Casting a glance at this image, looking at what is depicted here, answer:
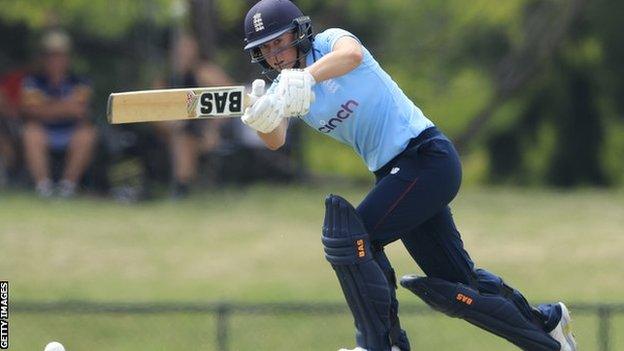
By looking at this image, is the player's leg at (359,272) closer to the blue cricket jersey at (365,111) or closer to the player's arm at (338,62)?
the blue cricket jersey at (365,111)

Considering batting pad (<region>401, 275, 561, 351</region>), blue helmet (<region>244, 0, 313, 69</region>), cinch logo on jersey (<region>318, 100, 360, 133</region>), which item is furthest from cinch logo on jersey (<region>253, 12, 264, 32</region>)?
batting pad (<region>401, 275, 561, 351</region>)

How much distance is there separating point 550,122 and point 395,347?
12084 mm

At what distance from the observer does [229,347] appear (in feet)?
32.8

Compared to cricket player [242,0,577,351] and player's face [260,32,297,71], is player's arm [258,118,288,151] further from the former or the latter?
player's face [260,32,297,71]

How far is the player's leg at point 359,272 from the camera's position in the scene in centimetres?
641

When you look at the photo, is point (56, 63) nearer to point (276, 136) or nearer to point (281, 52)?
point (276, 136)

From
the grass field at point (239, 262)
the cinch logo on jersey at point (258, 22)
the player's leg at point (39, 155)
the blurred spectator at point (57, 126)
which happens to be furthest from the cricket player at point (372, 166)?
the player's leg at point (39, 155)

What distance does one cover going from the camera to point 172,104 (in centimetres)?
617

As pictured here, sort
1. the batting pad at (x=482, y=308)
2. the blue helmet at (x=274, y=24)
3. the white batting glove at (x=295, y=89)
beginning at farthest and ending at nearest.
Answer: the batting pad at (x=482, y=308), the blue helmet at (x=274, y=24), the white batting glove at (x=295, y=89)

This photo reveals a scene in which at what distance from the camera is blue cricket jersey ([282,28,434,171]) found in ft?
21.0

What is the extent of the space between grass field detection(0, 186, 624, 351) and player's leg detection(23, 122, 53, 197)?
160mm

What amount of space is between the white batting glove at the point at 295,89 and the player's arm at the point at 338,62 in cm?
6

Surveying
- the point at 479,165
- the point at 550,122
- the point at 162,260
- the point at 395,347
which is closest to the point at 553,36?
the point at 550,122

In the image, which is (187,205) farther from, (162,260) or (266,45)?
(266,45)
